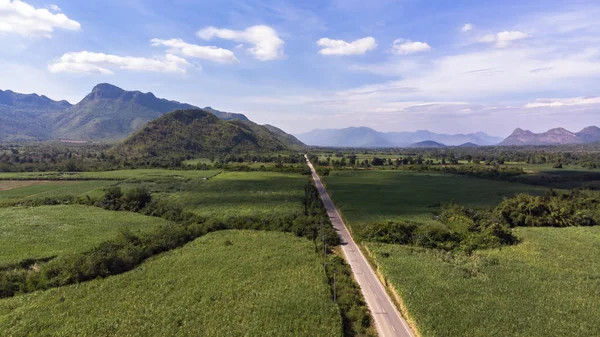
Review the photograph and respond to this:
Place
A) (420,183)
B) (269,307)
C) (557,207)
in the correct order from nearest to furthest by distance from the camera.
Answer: (269,307) < (557,207) < (420,183)

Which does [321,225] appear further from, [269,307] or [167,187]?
[167,187]

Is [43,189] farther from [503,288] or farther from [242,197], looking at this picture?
[503,288]

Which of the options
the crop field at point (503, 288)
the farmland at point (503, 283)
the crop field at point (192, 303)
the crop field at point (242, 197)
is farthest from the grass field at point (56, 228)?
the crop field at point (503, 288)

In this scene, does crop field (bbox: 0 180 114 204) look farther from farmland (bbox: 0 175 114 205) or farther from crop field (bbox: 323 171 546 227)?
crop field (bbox: 323 171 546 227)

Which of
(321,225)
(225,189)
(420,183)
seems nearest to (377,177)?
(420,183)

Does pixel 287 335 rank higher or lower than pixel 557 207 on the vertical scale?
lower

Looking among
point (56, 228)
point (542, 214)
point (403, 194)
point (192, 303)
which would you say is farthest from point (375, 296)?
point (403, 194)
